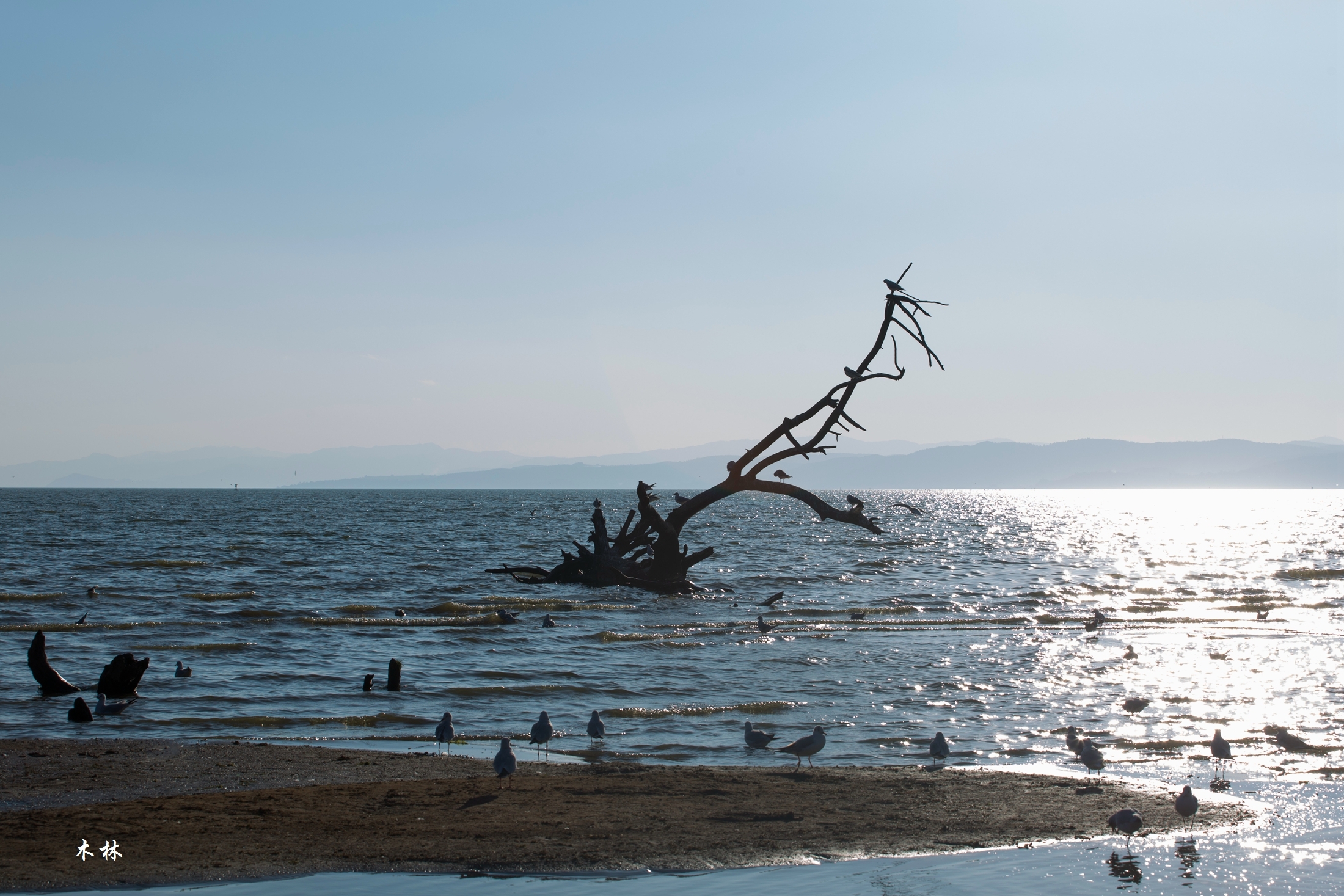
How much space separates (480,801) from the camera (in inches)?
384

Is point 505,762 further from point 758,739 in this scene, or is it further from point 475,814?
point 758,739

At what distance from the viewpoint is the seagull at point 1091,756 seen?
11125 millimetres

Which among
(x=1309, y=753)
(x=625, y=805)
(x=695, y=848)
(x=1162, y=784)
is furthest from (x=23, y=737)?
(x=1309, y=753)

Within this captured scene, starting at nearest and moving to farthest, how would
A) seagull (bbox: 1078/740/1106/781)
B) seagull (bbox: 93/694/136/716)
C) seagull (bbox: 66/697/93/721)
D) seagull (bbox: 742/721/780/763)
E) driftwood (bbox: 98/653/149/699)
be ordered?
seagull (bbox: 1078/740/1106/781) < seagull (bbox: 742/721/780/763) < seagull (bbox: 66/697/93/721) < seagull (bbox: 93/694/136/716) < driftwood (bbox: 98/653/149/699)

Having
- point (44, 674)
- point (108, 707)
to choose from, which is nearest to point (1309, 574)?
point (108, 707)

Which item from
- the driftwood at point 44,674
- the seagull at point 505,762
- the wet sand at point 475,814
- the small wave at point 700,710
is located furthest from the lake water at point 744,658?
the seagull at point 505,762

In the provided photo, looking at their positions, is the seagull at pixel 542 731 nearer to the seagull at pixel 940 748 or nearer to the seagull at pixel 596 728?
the seagull at pixel 596 728

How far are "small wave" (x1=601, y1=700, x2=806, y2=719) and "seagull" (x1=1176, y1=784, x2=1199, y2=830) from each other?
653cm

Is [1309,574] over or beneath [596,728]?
beneath

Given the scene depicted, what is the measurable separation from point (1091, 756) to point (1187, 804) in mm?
2008

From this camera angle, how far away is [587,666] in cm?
1892

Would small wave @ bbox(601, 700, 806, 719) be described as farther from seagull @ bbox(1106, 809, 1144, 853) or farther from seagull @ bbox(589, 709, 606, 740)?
seagull @ bbox(1106, 809, 1144, 853)

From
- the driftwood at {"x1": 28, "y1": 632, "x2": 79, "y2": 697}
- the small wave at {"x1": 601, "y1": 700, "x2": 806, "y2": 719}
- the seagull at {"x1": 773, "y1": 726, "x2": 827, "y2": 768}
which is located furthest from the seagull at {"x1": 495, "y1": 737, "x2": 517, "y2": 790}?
the driftwood at {"x1": 28, "y1": 632, "x2": 79, "y2": 697}

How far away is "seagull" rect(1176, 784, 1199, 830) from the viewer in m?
9.14
